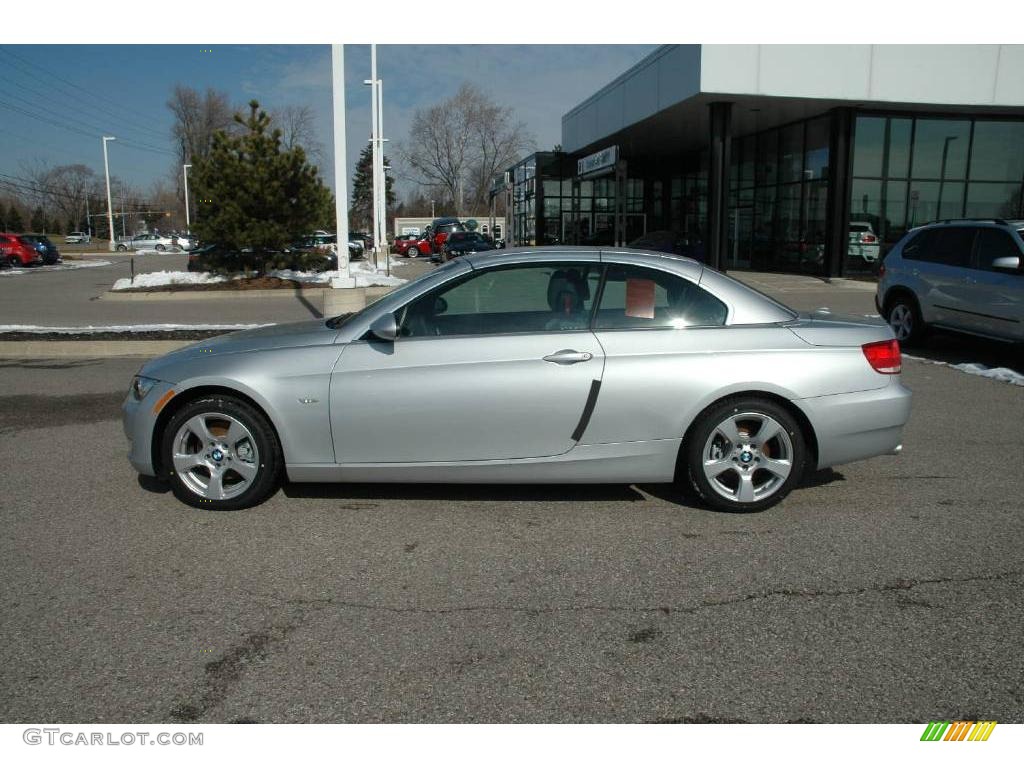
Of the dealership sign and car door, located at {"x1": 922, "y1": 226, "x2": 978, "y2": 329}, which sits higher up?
the dealership sign

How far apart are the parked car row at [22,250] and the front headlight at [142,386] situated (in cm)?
4083

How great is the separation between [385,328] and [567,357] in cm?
106

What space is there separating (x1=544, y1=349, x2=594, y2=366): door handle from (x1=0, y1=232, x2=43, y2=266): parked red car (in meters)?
43.0

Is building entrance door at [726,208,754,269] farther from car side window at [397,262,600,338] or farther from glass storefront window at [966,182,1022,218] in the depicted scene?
car side window at [397,262,600,338]

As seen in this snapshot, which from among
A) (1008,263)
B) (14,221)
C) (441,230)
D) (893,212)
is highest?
(14,221)

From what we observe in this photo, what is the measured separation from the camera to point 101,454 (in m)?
6.52

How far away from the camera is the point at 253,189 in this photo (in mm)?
21969

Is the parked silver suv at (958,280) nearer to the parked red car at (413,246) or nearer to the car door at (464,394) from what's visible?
the car door at (464,394)

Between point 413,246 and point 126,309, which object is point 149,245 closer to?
point 413,246

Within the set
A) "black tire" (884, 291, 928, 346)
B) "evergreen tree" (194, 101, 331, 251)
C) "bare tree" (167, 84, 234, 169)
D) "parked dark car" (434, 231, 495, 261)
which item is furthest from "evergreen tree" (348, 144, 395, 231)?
"black tire" (884, 291, 928, 346)

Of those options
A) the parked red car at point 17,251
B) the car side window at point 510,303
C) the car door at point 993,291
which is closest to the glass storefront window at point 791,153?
the car door at point 993,291

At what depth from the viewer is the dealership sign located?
30.8 m

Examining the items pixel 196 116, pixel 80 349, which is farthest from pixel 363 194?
pixel 80 349

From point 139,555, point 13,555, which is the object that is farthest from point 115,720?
point 13,555
